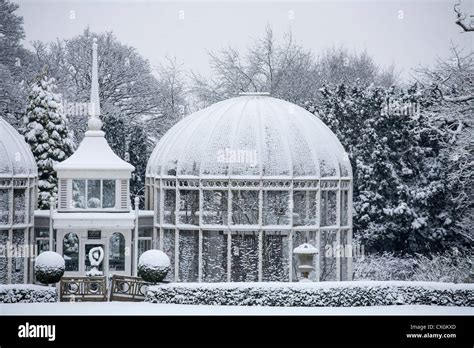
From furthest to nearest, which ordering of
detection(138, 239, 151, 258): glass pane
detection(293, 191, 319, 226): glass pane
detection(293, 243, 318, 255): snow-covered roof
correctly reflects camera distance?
1. detection(138, 239, 151, 258): glass pane
2. detection(293, 191, 319, 226): glass pane
3. detection(293, 243, 318, 255): snow-covered roof

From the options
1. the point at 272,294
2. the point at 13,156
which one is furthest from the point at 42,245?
the point at 272,294

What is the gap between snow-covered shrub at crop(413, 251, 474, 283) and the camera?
30.1 meters

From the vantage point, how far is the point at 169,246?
94.7 ft

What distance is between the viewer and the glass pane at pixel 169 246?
28578mm

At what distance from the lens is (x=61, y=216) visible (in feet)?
91.9

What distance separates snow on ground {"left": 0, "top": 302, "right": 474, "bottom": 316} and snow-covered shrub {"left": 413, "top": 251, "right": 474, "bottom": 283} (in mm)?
4195

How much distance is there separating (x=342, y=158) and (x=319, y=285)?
5230 millimetres

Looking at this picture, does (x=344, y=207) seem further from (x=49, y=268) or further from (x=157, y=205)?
(x=49, y=268)

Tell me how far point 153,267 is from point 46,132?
9954 millimetres

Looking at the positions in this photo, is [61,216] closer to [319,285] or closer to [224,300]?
[224,300]

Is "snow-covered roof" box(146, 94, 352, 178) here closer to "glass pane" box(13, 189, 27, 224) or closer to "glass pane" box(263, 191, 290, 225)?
"glass pane" box(263, 191, 290, 225)

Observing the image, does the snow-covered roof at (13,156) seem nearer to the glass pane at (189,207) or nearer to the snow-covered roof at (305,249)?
the glass pane at (189,207)

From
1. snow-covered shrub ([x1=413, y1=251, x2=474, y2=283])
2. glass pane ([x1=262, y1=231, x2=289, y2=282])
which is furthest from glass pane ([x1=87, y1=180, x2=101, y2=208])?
snow-covered shrub ([x1=413, y1=251, x2=474, y2=283])

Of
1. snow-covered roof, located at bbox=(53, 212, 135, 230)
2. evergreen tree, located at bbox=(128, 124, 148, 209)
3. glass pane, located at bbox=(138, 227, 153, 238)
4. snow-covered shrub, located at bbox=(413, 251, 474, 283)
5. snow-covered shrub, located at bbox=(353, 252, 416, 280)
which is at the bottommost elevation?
snow-covered shrub, located at bbox=(353, 252, 416, 280)
